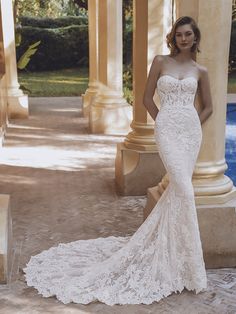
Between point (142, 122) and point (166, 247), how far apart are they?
2.69 metres

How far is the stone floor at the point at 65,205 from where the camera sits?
12.1 feet

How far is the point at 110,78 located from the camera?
1032cm

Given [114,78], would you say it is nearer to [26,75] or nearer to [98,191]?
[98,191]

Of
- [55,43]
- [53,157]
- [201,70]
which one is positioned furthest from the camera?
[55,43]

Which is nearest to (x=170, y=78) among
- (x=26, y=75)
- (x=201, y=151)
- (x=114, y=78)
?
(x=201, y=151)

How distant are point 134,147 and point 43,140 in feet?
14.2

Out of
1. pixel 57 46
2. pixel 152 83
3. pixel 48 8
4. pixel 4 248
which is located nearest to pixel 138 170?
pixel 152 83

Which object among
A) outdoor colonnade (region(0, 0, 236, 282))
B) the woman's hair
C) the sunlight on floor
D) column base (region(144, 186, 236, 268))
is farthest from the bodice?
the sunlight on floor

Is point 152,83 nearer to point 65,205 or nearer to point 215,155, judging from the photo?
point 215,155

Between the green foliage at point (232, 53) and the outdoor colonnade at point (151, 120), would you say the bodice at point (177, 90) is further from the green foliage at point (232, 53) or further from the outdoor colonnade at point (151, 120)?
the green foliage at point (232, 53)

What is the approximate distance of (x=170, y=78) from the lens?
3.72 m

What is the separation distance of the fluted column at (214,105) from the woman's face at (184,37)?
0.39 meters

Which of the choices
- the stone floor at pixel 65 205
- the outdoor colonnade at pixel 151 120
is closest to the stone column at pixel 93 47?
the stone floor at pixel 65 205

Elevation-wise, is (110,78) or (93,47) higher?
(93,47)
